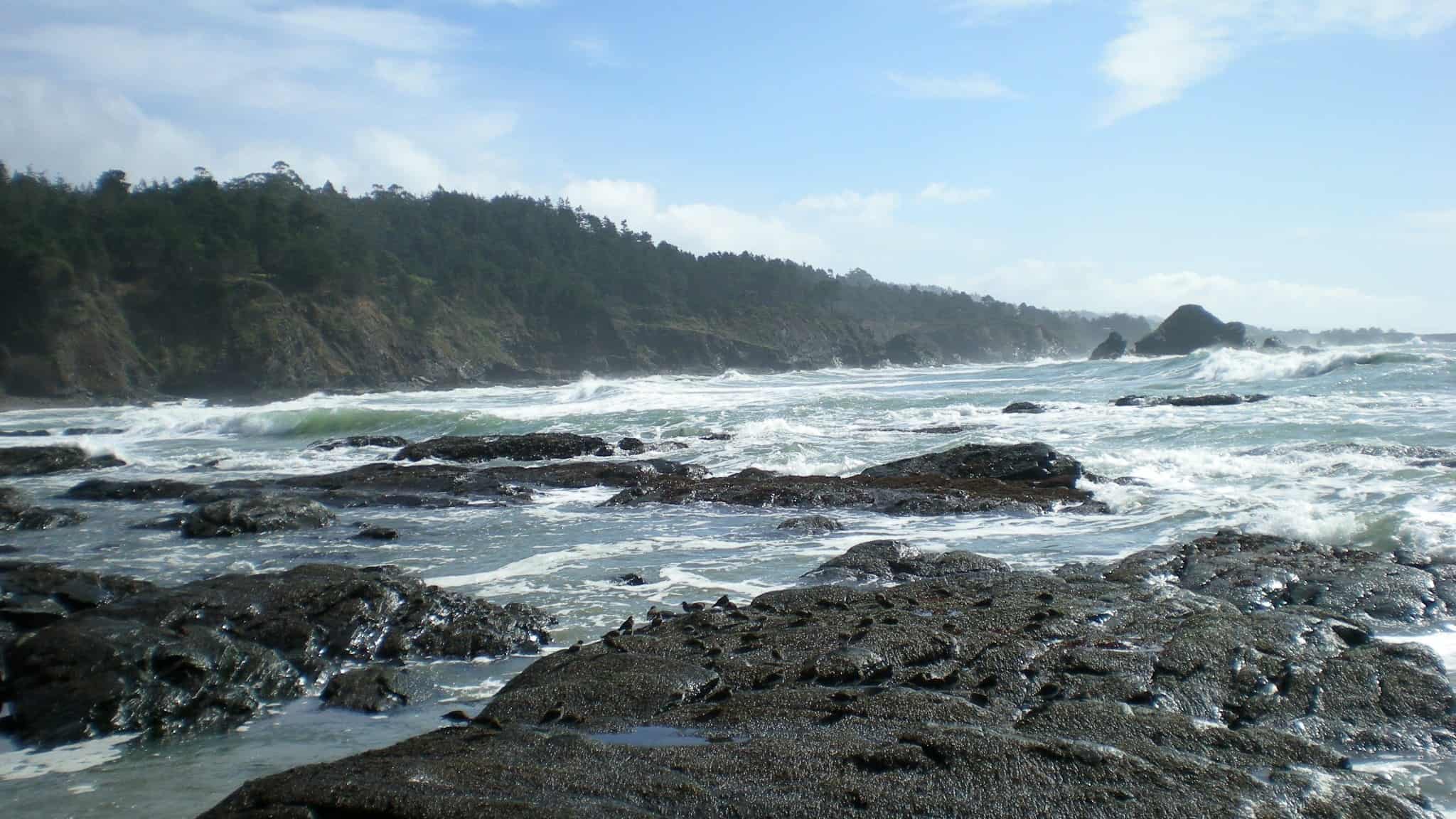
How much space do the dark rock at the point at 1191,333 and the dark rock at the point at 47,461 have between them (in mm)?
60489

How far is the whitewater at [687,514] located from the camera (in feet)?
16.9

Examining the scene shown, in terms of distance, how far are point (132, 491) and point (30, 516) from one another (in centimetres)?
278

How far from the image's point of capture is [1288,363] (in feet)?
120

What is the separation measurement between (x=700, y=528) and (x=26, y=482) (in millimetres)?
13063

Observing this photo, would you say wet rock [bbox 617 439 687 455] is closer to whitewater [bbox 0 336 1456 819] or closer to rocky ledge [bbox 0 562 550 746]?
whitewater [bbox 0 336 1456 819]

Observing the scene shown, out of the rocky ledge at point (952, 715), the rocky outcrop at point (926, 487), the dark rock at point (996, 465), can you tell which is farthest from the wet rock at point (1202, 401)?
the rocky ledge at point (952, 715)

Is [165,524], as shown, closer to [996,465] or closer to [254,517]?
[254,517]

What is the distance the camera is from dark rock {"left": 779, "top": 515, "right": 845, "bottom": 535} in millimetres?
11534

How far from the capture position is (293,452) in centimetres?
2295

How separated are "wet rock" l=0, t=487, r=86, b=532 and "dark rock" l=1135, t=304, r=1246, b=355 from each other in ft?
208

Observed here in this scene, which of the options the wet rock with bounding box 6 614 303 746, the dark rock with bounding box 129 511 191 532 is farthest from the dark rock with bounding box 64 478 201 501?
the wet rock with bounding box 6 614 303 746

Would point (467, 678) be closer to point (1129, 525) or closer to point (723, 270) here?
point (1129, 525)

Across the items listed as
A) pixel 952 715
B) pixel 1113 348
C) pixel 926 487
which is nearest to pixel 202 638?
pixel 952 715

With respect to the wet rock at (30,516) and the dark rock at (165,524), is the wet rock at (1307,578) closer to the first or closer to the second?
the dark rock at (165,524)
